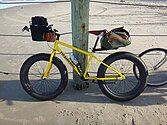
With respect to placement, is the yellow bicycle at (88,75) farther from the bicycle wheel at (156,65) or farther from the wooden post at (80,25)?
the bicycle wheel at (156,65)

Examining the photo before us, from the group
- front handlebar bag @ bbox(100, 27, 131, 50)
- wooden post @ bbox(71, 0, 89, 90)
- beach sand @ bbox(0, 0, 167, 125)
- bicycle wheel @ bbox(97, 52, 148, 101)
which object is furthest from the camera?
wooden post @ bbox(71, 0, 89, 90)

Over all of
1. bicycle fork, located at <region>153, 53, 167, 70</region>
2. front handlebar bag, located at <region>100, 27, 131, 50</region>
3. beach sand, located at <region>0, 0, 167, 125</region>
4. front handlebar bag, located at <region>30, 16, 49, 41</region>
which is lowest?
beach sand, located at <region>0, 0, 167, 125</region>

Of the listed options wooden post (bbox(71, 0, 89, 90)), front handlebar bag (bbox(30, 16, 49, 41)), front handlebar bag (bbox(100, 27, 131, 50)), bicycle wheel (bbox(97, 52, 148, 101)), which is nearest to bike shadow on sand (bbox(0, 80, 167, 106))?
bicycle wheel (bbox(97, 52, 148, 101))

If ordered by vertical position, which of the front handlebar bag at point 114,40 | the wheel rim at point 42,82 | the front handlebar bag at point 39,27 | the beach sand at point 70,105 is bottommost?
the beach sand at point 70,105

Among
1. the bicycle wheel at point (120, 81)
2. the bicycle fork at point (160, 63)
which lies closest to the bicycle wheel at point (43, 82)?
the bicycle wheel at point (120, 81)

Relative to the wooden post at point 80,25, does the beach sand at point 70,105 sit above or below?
below

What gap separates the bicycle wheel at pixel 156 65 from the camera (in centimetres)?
475

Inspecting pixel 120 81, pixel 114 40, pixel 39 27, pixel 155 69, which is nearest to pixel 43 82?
pixel 39 27

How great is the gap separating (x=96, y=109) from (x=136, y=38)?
13.4ft

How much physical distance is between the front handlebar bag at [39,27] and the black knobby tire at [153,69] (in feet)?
5.55

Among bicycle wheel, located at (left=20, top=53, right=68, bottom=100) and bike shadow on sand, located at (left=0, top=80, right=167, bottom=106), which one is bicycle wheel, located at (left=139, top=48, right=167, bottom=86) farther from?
bicycle wheel, located at (left=20, top=53, right=68, bottom=100)

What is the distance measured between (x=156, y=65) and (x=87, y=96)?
1460 mm

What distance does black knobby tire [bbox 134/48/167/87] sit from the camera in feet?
15.5

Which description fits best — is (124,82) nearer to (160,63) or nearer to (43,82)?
(160,63)
